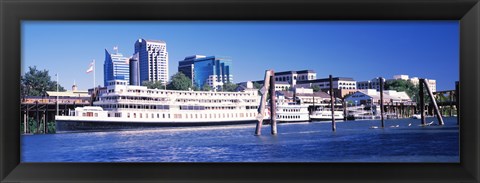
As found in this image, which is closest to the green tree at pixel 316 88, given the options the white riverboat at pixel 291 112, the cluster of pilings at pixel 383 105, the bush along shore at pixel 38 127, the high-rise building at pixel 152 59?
the cluster of pilings at pixel 383 105

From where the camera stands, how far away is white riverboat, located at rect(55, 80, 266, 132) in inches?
280

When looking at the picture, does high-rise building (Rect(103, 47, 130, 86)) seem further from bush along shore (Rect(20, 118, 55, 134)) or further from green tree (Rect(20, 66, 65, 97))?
bush along shore (Rect(20, 118, 55, 134))

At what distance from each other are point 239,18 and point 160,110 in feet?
18.9

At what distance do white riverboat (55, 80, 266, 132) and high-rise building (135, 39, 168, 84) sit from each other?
3.00 feet

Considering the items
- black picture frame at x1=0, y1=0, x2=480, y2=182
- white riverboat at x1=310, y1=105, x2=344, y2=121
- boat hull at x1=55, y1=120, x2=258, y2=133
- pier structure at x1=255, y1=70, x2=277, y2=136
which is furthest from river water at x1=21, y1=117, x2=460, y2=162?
black picture frame at x1=0, y1=0, x2=480, y2=182

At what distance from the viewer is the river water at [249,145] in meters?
6.38

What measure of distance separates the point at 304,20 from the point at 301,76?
3.39 meters

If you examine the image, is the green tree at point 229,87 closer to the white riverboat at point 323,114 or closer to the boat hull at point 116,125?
the boat hull at point 116,125

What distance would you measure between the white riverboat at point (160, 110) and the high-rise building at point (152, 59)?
0.91 meters

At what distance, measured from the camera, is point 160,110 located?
8461 millimetres

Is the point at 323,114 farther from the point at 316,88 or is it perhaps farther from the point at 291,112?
the point at 316,88

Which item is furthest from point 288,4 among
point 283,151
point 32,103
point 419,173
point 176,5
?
point 283,151

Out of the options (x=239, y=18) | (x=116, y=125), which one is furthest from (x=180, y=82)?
(x=239, y=18)

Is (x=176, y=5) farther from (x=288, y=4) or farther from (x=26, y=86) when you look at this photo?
(x=26, y=86)
